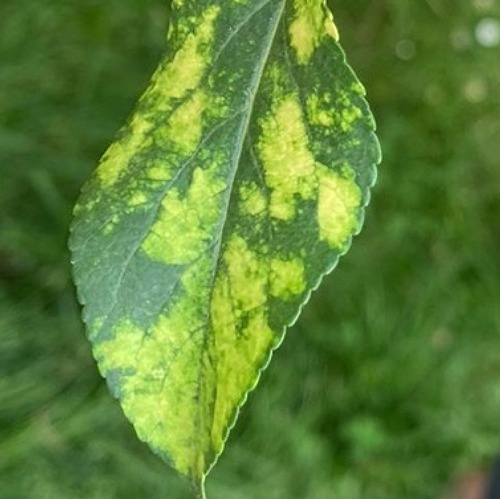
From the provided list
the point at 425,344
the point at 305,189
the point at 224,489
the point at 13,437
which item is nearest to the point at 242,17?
the point at 305,189


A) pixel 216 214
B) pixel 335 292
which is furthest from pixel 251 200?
pixel 335 292

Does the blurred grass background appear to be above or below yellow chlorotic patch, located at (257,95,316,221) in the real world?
below

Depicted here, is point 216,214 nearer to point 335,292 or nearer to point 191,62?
point 191,62

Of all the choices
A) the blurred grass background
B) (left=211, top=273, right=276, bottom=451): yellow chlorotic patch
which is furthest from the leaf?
the blurred grass background

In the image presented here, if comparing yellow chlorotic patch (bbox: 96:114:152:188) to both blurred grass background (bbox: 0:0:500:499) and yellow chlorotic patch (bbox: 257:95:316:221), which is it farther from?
blurred grass background (bbox: 0:0:500:499)

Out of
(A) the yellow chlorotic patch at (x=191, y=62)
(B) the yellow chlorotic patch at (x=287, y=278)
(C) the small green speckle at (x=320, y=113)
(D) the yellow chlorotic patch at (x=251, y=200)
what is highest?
(A) the yellow chlorotic patch at (x=191, y=62)

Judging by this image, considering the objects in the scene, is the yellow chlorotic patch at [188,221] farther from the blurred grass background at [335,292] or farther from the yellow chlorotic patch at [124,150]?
the blurred grass background at [335,292]

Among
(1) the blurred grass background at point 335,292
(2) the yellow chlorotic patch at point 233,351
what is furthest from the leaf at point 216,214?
(1) the blurred grass background at point 335,292

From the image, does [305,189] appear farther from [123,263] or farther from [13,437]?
[13,437]
